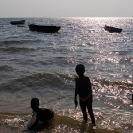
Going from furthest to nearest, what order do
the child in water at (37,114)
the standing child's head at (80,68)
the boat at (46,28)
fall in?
the boat at (46,28) < the child in water at (37,114) < the standing child's head at (80,68)

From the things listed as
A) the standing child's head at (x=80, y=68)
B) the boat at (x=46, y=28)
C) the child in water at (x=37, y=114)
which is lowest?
the child in water at (x=37, y=114)

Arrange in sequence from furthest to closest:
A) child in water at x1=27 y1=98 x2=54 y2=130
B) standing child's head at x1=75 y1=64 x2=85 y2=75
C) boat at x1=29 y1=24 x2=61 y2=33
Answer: boat at x1=29 y1=24 x2=61 y2=33 → child in water at x1=27 y1=98 x2=54 y2=130 → standing child's head at x1=75 y1=64 x2=85 y2=75

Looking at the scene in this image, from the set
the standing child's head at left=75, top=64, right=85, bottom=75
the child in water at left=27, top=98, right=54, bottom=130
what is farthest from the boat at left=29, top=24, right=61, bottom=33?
the standing child's head at left=75, top=64, right=85, bottom=75

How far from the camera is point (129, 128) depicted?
6.38m

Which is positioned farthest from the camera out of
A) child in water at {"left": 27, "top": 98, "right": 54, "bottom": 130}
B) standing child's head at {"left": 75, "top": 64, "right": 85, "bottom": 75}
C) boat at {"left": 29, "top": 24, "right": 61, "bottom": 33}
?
boat at {"left": 29, "top": 24, "right": 61, "bottom": 33}

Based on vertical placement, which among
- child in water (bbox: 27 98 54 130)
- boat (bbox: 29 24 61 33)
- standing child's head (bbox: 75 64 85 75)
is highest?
boat (bbox: 29 24 61 33)

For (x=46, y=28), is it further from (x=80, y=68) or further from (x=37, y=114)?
(x=80, y=68)

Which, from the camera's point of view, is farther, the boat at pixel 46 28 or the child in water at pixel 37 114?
the boat at pixel 46 28

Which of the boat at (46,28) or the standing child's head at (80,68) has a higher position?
the boat at (46,28)

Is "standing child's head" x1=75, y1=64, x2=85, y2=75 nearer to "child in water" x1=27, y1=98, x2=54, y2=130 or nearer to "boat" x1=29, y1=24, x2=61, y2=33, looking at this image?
"child in water" x1=27, y1=98, x2=54, y2=130

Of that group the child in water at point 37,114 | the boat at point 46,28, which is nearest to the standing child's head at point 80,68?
the child in water at point 37,114

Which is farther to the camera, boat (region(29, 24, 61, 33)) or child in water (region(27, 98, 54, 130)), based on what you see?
boat (region(29, 24, 61, 33))

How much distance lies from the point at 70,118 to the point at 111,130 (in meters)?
1.25

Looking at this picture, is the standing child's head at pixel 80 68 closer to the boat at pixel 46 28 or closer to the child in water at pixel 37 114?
the child in water at pixel 37 114
